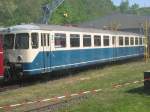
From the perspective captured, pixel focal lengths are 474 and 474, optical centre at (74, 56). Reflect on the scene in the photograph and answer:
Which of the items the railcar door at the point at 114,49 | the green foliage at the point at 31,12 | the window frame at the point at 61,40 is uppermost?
the green foliage at the point at 31,12

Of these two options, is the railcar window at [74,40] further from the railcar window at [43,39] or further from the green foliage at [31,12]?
the green foliage at [31,12]

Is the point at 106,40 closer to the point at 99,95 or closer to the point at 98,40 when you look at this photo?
the point at 98,40

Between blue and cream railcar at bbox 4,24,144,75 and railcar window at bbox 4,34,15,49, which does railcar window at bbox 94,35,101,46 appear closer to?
blue and cream railcar at bbox 4,24,144,75

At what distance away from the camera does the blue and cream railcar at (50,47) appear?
21891mm

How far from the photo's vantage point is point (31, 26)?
2239 cm

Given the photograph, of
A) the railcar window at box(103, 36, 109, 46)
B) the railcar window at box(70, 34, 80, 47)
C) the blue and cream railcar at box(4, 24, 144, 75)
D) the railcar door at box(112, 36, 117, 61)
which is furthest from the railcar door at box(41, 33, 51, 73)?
the railcar door at box(112, 36, 117, 61)

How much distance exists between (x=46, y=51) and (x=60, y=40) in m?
Result: 1.86

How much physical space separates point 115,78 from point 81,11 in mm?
120707

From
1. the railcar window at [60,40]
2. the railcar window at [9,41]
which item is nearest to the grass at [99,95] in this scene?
the railcar window at [60,40]

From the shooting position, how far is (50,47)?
2333 cm

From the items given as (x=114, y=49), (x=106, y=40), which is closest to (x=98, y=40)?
(x=106, y=40)

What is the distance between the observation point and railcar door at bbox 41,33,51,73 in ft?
74.3

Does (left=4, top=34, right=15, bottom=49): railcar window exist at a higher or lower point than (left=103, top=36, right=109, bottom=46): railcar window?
higher

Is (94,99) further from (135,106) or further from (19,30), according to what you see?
(19,30)
